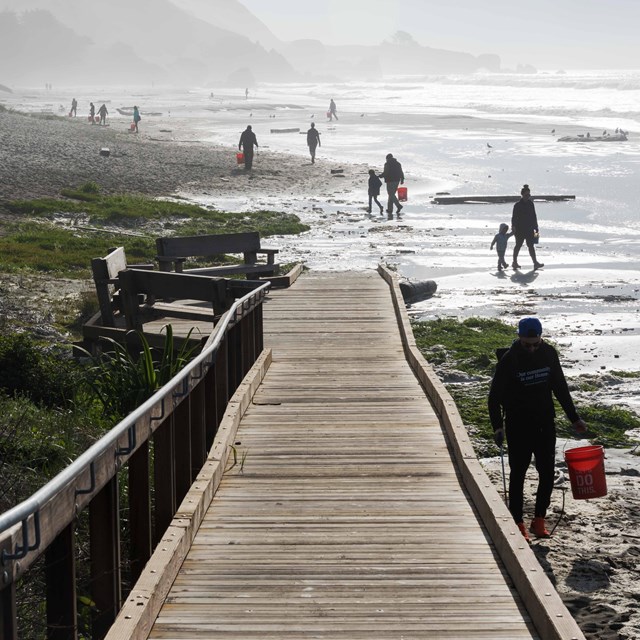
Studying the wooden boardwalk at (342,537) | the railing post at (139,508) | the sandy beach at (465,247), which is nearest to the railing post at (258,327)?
the wooden boardwalk at (342,537)

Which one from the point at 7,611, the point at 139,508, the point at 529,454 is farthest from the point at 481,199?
the point at 7,611

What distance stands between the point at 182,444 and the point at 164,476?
2.77 feet

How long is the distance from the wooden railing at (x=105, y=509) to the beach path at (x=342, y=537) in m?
0.30

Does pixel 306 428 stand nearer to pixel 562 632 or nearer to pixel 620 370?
pixel 562 632

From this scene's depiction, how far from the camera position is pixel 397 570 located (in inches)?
231

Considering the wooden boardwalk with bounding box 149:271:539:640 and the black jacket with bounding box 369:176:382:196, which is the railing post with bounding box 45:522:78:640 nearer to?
the wooden boardwalk with bounding box 149:271:539:640

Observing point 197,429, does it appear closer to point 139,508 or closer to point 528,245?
point 139,508

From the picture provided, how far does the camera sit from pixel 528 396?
799cm

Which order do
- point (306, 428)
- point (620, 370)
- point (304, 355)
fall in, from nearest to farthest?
point (306, 428) → point (304, 355) → point (620, 370)

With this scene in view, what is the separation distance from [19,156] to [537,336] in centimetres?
2998

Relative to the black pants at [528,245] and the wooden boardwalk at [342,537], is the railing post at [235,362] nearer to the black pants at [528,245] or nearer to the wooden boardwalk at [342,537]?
the wooden boardwalk at [342,537]

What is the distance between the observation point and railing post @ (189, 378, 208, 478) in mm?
7965

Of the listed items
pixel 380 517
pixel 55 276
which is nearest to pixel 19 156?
pixel 55 276

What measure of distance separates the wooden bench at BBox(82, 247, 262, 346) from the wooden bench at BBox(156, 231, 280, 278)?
71.6 inches
